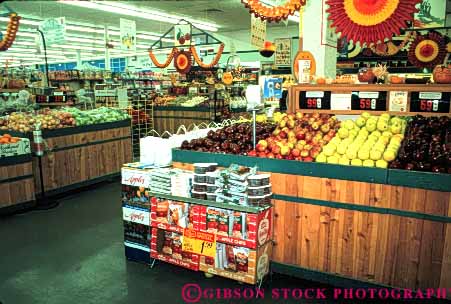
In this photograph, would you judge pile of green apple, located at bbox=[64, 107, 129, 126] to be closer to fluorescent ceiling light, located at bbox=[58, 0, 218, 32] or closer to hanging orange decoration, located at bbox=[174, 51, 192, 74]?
hanging orange decoration, located at bbox=[174, 51, 192, 74]

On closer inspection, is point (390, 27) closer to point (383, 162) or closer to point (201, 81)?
point (383, 162)

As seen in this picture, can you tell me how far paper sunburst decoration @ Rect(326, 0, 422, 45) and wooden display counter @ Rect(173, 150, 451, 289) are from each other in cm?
162

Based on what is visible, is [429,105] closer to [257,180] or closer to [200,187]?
[257,180]

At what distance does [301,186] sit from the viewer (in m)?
3.53

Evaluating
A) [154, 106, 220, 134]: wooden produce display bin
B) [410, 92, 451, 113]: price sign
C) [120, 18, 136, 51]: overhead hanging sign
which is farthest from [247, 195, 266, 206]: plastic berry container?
[120, 18, 136, 51]: overhead hanging sign

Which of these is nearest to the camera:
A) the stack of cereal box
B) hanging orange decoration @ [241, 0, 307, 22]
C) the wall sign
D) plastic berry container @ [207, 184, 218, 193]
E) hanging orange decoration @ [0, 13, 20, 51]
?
plastic berry container @ [207, 184, 218, 193]

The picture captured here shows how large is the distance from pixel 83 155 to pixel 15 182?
146 centimetres

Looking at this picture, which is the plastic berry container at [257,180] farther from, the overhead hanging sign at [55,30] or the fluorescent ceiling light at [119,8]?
the fluorescent ceiling light at [119,8]

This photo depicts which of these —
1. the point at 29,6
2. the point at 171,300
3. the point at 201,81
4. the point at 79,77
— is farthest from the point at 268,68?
the point at 171,300

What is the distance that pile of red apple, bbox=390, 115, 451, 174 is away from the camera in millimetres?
3133

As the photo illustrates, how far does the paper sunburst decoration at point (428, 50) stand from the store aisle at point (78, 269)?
7.38m

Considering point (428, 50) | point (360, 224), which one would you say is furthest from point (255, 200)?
point (428, 50)

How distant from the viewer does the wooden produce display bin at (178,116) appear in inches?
473

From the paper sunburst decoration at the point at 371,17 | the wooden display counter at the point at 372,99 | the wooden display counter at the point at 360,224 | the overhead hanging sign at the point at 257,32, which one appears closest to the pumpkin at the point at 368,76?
the wooden display counter at the point at 372,99
